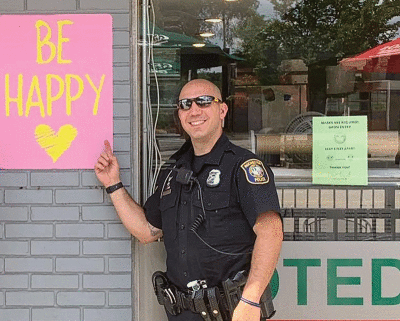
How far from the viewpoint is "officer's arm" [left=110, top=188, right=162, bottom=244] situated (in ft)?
9.07

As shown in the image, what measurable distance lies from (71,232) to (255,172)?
1.00 meters

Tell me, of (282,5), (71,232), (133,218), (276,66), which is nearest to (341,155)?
(133,218)

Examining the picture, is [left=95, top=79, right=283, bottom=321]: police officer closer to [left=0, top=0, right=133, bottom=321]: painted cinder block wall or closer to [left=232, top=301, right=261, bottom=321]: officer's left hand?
[left=232, top=301, right=261, bottom=321]: officer's left hand

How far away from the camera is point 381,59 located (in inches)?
169

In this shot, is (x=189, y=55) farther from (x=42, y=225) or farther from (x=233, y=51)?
(x=42, y=225)

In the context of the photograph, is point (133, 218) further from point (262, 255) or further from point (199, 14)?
point (199, 14)

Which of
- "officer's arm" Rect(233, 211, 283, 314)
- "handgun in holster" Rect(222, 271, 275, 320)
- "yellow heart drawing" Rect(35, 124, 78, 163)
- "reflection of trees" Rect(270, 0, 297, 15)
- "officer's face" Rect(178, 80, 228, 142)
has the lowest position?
"handgun in holster" Rect(222, 271, 275, 320)

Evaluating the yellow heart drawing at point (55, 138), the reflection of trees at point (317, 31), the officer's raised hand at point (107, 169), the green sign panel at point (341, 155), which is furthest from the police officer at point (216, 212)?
the reflection of trees at point (317, 31)

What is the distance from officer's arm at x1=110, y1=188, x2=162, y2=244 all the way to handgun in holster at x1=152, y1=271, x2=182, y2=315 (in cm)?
25

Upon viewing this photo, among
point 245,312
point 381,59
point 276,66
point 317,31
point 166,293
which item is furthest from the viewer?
A: point 317,31

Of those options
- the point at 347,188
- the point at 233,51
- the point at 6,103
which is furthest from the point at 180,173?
the point at 233,51

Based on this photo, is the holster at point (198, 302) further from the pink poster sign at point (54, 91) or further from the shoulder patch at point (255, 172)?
the pink poster sign at point (54, 91)

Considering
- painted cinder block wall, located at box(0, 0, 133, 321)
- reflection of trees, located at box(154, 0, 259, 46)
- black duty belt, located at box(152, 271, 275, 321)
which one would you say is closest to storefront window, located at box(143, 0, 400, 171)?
Answer: reflection of trees, located at box(154, 0, 259, 46)

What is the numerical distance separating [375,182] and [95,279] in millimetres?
1511
